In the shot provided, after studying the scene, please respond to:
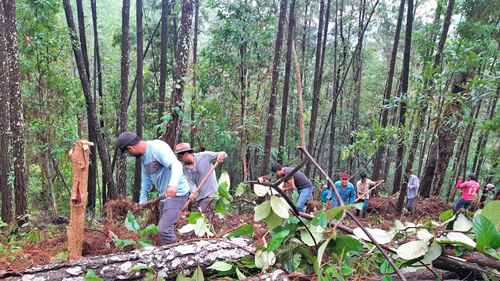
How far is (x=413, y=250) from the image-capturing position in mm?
1495

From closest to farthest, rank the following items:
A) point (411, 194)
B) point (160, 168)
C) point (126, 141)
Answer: point (126, 141)
point (160, 168)
point (411, 194)

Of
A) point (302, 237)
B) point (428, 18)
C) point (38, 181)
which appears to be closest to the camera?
point (302, 237)

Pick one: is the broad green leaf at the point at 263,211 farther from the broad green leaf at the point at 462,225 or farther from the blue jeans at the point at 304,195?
the blue jeans at the point at 304,195

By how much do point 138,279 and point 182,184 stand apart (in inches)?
64.6

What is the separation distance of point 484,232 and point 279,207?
2.73ft

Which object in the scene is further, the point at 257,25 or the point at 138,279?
the point at 257,25

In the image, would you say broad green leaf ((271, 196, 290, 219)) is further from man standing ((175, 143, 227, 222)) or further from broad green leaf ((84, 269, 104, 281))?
man standing ((175, 143, 227, 222))

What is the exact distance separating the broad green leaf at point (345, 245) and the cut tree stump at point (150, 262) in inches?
20.8

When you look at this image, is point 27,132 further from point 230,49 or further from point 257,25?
point 257,25

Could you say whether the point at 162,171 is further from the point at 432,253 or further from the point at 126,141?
the point at 432,253

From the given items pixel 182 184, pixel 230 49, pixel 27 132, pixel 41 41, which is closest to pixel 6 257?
pixel 182 184

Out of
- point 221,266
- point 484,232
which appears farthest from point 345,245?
point 221,266

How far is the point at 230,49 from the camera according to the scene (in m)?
11.6

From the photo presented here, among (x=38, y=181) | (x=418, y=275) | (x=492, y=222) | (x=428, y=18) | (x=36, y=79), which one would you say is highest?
(x=428, y=18)
